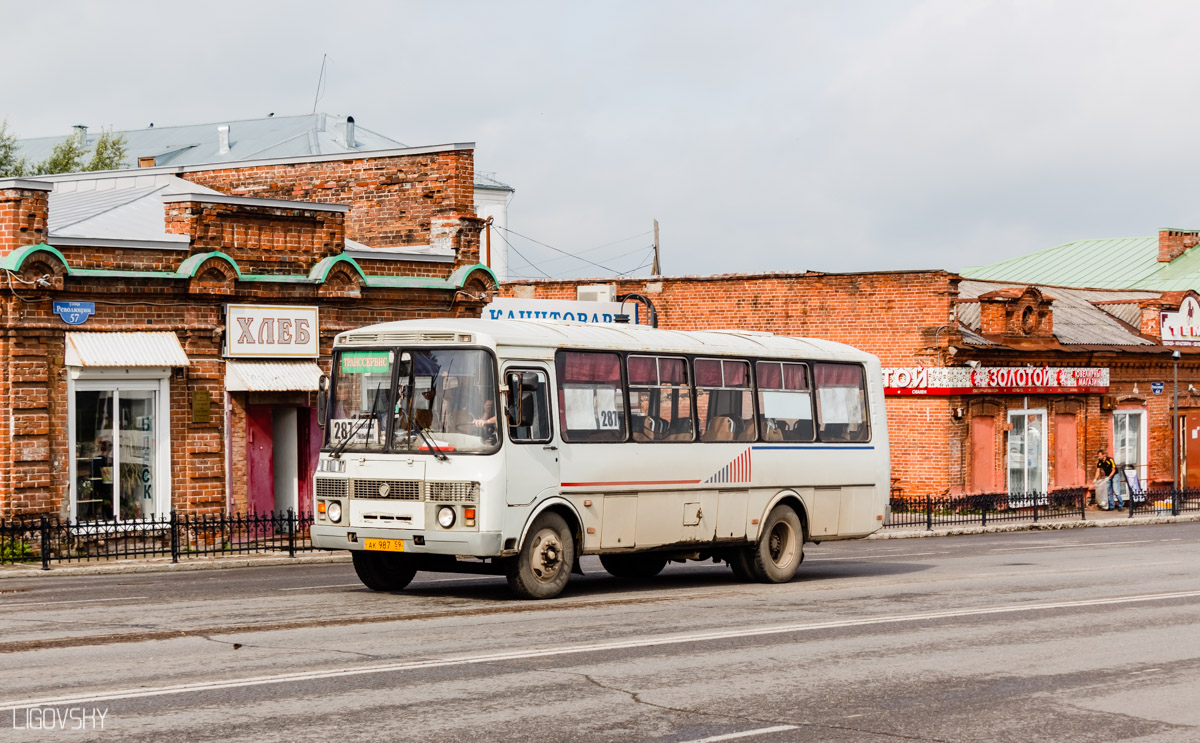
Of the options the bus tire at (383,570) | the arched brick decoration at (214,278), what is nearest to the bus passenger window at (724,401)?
the bus tire at (383,570)

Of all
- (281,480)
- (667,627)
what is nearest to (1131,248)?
(281,480)

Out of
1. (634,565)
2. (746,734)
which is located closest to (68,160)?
(634,565)

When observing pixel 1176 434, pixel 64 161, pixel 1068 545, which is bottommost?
pixel 1068 545

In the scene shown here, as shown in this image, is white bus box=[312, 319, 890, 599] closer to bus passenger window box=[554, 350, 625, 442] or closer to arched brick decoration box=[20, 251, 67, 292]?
bus passenger window box=[554, 350, 625, 442]

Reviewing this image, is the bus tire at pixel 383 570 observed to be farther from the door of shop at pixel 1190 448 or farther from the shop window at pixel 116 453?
the door of shop at pixel 1190 448

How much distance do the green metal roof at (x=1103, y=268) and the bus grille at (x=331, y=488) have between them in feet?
153

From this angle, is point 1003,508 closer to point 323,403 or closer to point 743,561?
point 743,561

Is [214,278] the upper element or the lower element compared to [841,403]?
upper

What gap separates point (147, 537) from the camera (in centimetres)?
2575

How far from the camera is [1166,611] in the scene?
16.4 meters

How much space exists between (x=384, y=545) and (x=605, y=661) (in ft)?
16.2

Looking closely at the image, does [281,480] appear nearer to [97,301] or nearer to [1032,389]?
[97,301]

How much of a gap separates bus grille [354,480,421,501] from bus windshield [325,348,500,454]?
371 millimetres

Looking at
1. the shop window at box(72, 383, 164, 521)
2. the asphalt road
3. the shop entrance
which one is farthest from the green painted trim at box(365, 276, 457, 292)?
the asphalt road
